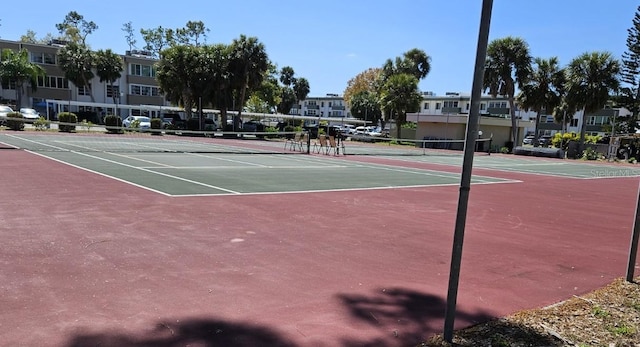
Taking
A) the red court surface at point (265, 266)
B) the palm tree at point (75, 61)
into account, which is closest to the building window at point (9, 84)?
the palm tree at point (75, 61)

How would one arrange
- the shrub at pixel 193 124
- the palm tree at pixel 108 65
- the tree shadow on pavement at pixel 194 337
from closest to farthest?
the tree shadow on pavement at pixel 194 337 < the shrub at pixel 193 124 < the palm tree at pixel 108 65

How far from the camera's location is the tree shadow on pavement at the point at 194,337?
3576 mm

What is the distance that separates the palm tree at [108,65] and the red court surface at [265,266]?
57.2 m

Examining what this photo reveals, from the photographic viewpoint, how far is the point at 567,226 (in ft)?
30.3

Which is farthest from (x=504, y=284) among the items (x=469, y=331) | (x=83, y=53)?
(x=83, y=53)

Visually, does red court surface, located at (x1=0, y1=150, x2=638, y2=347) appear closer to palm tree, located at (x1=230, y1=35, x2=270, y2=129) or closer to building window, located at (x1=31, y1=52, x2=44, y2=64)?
palm tree, located at (x1=230, y1=35, x2=270, y2=129)

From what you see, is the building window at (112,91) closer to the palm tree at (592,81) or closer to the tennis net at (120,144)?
the tennis net at (120,144)

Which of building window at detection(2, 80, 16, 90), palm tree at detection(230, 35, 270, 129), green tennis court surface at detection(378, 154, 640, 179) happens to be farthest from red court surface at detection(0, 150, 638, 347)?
building window at detection(2, 80, 16, 90)

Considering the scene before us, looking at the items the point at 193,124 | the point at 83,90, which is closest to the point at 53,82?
the point at 83,90

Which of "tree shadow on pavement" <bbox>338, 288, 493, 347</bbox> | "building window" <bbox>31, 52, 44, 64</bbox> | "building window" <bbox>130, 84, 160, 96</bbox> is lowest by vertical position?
"tree shadow on pavement" <bbox>338, 288, 493, 347</bbox>

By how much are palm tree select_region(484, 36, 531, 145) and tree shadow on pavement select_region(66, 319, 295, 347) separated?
155 ft

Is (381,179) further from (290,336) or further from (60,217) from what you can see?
(290,336)

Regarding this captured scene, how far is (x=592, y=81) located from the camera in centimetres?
4256

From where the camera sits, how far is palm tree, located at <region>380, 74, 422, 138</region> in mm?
51156
